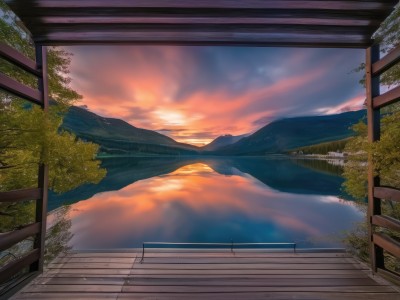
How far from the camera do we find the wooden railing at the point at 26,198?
3359 mm

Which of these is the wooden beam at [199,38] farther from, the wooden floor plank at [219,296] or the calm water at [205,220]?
the calm water at [205,220]

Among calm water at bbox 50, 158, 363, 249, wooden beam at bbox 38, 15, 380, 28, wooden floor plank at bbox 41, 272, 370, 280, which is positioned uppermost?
wooden beam at bbox 38, 15, 380, 28

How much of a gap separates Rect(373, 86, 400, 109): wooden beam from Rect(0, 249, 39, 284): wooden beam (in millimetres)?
7292

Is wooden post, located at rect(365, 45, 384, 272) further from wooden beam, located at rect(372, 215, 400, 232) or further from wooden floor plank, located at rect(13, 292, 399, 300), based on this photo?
wooden floor plank, located at rect(13, 292, 399, 300)

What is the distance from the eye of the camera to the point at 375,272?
4.00 m

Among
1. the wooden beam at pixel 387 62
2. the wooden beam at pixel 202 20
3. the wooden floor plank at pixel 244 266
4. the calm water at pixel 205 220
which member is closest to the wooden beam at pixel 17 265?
the wooden floor plank at pixel 244 266

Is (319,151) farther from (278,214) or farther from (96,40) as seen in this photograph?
(96,40)

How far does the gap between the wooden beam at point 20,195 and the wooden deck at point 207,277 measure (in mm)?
1533

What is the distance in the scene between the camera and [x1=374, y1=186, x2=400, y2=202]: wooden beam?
3.51m

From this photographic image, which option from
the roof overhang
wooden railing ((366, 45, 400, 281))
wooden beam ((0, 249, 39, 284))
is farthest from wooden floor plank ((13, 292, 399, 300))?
the roof overhang

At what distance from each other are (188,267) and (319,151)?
13638 centimetres

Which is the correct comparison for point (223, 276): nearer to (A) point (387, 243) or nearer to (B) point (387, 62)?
(A) point (387, 243)

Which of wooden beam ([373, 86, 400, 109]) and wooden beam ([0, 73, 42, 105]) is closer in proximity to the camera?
wooden beam ([0, 73, 42, 105])

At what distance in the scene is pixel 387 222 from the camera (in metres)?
3.71
